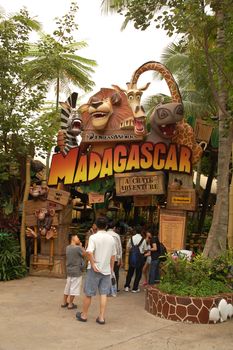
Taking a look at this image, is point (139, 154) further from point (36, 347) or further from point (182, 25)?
point (36, 347)

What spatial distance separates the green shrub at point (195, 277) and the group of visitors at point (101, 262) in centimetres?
101

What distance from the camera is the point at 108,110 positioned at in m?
12.1

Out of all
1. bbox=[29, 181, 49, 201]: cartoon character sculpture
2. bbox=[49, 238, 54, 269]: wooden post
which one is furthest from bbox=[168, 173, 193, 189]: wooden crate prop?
bbox=[49, 238, 54, 269]: wooden post

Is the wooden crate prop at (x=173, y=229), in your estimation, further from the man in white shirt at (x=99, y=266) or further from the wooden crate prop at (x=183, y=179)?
the man in white shirt at (x=99, y=266)

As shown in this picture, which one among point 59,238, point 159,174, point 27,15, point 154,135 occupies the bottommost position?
point 59,238

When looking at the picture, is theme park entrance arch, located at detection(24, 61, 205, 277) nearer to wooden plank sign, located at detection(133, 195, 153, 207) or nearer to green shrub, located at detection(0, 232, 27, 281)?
green shrub, located at detection(0, 232, 27, 281)

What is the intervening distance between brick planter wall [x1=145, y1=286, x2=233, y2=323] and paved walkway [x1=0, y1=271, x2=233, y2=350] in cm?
14

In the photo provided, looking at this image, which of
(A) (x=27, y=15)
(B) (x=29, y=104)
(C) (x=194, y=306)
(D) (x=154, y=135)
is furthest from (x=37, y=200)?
(C) (x=194, y=306)

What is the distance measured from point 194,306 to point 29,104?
726 cm

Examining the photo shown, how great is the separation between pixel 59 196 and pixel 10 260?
197 cm

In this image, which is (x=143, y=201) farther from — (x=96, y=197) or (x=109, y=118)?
(x=109, y=118)

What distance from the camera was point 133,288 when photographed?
9977 millimetres

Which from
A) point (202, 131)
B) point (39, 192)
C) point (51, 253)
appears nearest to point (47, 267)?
point (51, 253)

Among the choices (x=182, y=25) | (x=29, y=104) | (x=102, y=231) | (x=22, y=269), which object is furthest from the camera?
(x=29, y=104)
